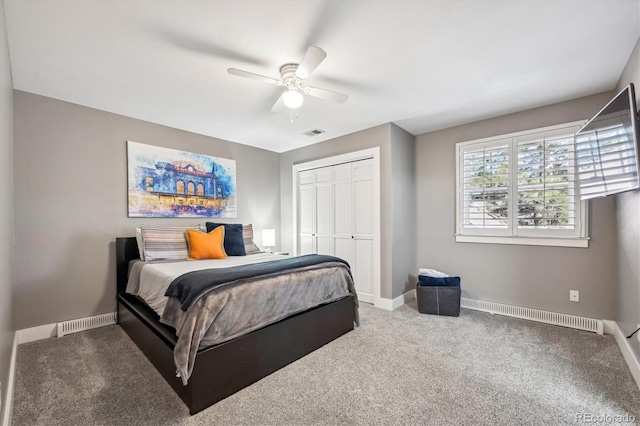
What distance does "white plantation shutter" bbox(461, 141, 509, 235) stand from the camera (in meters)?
3.27

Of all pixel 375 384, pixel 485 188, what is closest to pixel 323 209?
pixel 485 188

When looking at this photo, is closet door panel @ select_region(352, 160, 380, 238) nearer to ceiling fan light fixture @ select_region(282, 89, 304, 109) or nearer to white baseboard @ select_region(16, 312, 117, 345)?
ceiling fan light fixture @ select_region(282, 89, 304, 109)

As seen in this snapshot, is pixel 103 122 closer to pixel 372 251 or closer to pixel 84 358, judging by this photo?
pixel 84 358

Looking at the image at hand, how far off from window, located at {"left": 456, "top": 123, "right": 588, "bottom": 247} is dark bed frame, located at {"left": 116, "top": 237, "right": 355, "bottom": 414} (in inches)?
80.5

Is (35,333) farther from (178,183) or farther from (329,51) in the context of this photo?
(329,51)

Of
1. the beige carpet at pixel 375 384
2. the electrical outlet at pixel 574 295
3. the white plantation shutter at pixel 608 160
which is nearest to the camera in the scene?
the beige carpet at pixel 375 384

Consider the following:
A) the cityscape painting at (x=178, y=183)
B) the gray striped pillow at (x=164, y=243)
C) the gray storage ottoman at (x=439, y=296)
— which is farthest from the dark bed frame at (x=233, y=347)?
the cityscape painting at (x=178, y=183)

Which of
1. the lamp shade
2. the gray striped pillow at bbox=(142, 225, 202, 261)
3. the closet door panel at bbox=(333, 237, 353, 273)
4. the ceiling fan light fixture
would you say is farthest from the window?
the gray striped pillow at bbox=(142, 225, 202, 261)

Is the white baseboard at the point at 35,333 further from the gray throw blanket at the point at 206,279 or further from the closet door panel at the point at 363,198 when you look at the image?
the closet door panel at the point at 363,198

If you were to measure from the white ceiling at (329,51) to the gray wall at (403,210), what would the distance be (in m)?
0.70

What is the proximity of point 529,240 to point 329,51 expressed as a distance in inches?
117

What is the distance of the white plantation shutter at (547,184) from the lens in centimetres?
287

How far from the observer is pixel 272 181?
487cm

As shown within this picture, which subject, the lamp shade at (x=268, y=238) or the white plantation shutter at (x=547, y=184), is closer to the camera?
the white plantation shutter at (x=547, y=184)
